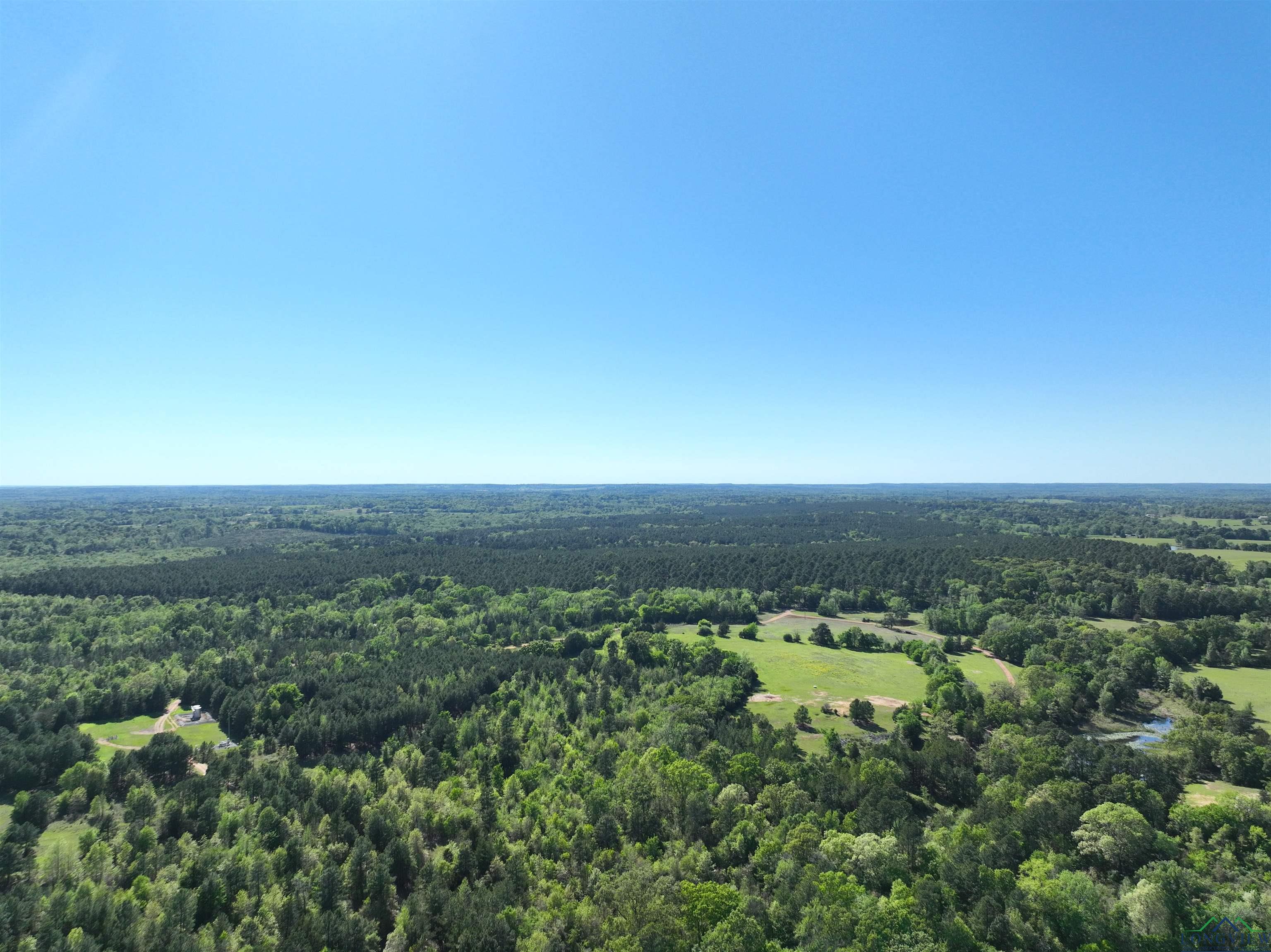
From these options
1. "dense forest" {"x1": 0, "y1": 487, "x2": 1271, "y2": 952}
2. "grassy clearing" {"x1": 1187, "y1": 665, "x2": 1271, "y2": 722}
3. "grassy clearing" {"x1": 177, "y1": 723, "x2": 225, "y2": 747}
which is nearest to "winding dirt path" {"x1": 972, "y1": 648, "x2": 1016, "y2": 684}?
"dense forest" {"x1": 0, "y1": 487, "x2": 1271, "y2": 952}

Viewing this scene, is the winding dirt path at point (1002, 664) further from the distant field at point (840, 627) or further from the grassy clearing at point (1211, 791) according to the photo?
the grassy clearing at point (1211, 791)

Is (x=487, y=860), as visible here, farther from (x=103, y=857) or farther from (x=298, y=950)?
→ (x=103, y=857)

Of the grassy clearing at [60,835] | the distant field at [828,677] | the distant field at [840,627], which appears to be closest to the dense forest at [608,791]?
the grassy clearing at [60,835]

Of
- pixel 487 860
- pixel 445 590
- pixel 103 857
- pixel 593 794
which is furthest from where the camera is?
pixel 445 590

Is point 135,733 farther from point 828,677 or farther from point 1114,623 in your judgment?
point 1114,623

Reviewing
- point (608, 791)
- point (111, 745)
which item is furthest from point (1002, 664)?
point (111, 745)

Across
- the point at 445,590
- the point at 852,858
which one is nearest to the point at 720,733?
the point at 852,858

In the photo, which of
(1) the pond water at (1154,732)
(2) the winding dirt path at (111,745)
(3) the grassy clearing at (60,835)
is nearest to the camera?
(3) the grassy clearing at (60,835)
